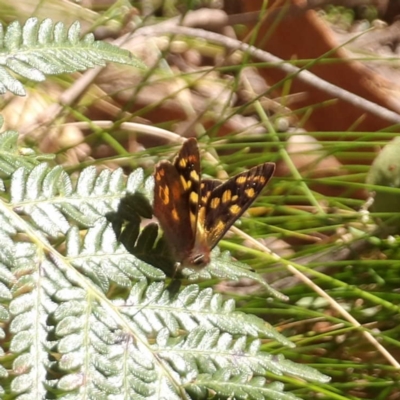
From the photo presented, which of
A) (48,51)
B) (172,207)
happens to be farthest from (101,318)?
(48,51)

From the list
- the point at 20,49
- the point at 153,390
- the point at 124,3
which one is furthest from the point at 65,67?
the point at 124,3

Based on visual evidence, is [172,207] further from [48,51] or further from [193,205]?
[48,51]

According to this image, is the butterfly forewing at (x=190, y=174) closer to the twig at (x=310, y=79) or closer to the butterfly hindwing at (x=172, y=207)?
the butterfly hindwing at (x=172, y=207)

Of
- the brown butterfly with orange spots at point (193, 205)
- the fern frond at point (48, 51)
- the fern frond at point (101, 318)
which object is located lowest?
the fern frond at point (101, 318)

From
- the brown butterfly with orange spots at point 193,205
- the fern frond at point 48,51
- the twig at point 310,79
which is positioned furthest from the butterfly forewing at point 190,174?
the twig at point 310,79

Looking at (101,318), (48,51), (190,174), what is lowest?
(101,318)

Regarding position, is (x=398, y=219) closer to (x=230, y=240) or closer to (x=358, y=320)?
(x=358, y=320)
